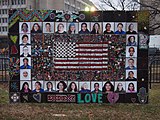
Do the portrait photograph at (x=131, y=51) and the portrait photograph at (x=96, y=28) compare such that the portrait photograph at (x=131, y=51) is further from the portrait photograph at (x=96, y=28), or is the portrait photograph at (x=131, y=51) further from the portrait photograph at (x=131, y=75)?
the portrait photograph at (x=96, y=28)

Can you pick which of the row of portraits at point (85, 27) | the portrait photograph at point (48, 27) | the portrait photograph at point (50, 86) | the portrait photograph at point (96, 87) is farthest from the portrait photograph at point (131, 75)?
the portrait photograph at point (48, 27)

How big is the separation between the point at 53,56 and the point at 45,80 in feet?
2.12

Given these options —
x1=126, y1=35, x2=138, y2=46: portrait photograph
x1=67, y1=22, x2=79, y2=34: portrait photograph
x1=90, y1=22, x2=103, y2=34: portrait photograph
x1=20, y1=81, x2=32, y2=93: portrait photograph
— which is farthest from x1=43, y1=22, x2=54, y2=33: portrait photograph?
x1=126, y1=35, x2=138, y2=46: portrait photograph

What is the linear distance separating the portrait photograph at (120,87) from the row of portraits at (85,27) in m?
1.27

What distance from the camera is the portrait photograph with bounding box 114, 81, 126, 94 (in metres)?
7.51

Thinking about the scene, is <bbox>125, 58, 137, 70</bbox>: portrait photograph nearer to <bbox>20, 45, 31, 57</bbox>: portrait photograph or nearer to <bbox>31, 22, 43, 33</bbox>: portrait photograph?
<bbox>31, 22, 43, 33</bbox>: portrait photograph

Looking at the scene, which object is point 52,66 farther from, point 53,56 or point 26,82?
point 26,82

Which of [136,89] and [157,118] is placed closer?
[157,118]

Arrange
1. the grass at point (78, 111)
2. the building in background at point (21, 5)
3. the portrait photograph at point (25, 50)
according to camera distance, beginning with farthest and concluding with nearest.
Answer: the building in background at point (21, 5) < the portrait photograph at point (25, 50) < the grass at point (78, 111)

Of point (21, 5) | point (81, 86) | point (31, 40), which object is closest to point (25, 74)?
point (31, 40)

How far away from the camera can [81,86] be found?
7.51 meters

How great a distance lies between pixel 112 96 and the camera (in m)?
7.61

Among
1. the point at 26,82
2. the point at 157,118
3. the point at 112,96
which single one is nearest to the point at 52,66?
the point at 26,82

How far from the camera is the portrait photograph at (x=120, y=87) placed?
751 cm
